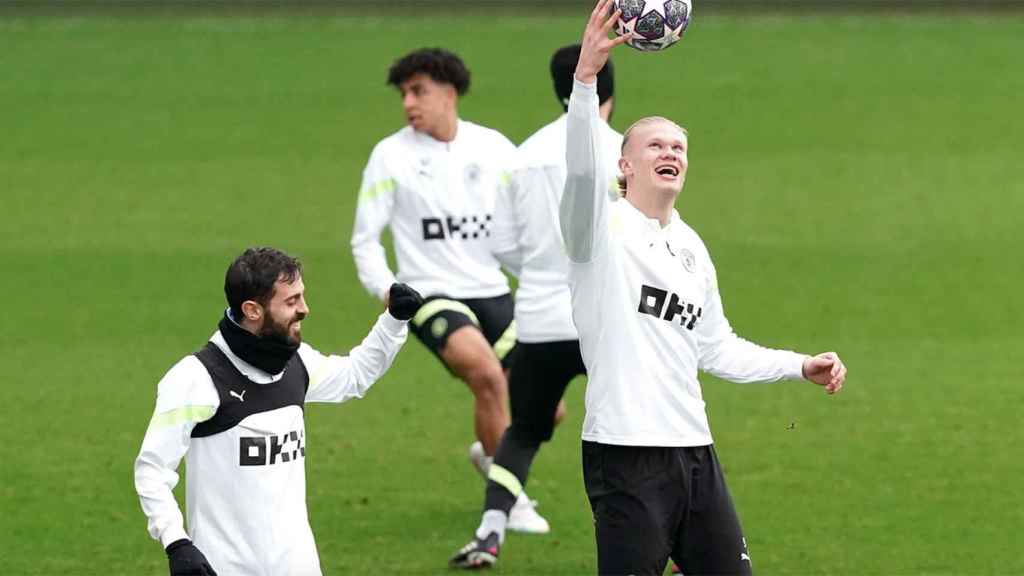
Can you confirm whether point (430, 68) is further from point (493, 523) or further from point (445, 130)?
point (493, 523)

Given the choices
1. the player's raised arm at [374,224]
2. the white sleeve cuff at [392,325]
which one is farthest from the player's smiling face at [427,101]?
the white sleeve cuff at [392,325]

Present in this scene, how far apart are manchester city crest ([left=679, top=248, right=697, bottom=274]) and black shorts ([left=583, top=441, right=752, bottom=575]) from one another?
0.66 metres

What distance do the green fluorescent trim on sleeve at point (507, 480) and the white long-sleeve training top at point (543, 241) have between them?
2.27 ft

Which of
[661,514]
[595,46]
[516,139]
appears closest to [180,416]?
[661,514]

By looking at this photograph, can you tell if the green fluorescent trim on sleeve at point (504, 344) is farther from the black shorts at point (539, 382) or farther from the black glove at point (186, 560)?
the black glove at point (186, 560)

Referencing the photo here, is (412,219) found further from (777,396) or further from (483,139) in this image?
(777,396)

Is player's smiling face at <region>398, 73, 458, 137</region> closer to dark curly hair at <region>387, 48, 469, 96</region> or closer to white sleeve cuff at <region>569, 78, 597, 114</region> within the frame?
dark curly hair at <region>387, 48, 469, 96</region>

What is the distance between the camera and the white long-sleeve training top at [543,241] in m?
8.80

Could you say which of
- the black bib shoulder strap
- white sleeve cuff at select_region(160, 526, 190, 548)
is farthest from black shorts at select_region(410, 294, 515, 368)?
white sleeve cuff at select_region(160, 526, 190, 548)

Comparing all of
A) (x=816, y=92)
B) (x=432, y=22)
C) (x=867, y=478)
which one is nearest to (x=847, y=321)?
(x=867, y=478)

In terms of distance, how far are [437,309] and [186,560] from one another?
13.3ft

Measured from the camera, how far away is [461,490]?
10625 mm

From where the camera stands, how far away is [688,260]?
6.77 meters

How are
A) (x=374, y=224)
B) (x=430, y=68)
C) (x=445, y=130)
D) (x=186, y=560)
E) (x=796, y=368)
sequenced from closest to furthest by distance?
1. (x=186, y=560)
2. (x=796, y=368)
3. (x=374, y=224)
4. (x=430, y=68)
5. (x=445, y=130)
